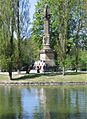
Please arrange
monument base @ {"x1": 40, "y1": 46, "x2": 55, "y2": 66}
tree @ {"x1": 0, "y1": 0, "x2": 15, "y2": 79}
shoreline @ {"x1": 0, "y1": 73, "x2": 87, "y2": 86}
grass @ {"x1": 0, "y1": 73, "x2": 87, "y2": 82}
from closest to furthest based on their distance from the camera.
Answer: shoreline @ {"x1": 0, "y1": 73, "x2": 87, "y2": 86} → grass @ {"x1": 0, "y1": 73, "x2": 87, "y2": 82} → tree @ {"x1": 0, "y1": 0, "x2": 15, "y2": 79} → monument base @ {"x1": 40, "y1": 46, "x2": 55, "y2": 66}

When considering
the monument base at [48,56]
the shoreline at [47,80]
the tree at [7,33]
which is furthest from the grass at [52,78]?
the monument base at [48,56]

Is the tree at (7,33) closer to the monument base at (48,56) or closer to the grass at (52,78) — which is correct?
the grass at (52,78)

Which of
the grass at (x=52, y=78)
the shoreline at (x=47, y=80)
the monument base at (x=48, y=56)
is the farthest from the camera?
the monument base at (x=48, y=56)

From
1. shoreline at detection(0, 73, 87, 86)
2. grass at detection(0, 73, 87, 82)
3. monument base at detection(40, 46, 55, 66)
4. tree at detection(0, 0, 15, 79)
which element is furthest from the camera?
monument base at detection(40, 46, 55, 66)

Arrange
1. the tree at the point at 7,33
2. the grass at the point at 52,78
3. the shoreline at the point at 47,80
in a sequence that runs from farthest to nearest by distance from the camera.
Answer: the tree at the point at 7,33
the grass at the point at 52,78
the shoreline at the point at 47,80

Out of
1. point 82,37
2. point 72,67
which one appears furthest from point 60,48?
point 82,37

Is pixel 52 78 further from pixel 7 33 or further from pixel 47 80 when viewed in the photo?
pixel 7 33

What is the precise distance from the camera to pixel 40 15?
70.2 m

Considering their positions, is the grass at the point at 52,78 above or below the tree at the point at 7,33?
below

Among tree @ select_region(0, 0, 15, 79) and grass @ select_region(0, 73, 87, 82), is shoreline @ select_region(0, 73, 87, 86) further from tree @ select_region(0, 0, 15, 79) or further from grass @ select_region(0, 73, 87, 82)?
tree @ select_region(0, 0, 15, 79)

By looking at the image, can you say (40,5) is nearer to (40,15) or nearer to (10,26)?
(40,15)

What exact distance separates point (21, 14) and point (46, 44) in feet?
21.1

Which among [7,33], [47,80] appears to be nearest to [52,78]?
[47,80]

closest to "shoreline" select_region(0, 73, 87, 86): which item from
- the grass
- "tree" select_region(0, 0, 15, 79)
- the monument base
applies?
the grass
